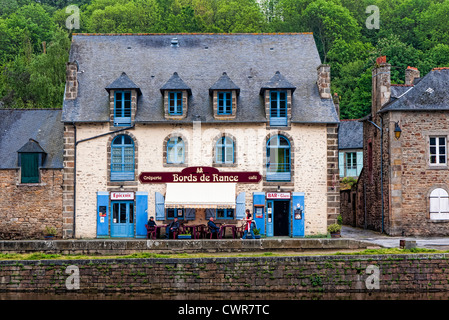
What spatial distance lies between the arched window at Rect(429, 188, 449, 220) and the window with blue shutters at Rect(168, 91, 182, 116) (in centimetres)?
1164

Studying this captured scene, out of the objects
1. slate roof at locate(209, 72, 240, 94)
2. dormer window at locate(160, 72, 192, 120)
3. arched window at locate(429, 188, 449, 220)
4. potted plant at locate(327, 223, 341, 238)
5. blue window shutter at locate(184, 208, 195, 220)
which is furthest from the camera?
arched window at locate(429, 188, 449, 220)

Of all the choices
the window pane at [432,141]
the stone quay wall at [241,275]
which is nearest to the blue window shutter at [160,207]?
the stone quay wall at [241,275]

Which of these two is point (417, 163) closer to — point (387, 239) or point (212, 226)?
point (387, 239)

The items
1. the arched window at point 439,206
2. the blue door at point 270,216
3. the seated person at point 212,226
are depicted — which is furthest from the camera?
the arched window at point 439,206

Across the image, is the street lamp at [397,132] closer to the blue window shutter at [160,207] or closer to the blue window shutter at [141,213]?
the blue window shutter at [160,207]

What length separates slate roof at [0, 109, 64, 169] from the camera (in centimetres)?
3094

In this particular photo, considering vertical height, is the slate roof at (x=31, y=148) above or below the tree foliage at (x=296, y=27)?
below

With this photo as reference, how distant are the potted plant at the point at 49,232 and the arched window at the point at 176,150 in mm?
5751

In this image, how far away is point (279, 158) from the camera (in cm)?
3064

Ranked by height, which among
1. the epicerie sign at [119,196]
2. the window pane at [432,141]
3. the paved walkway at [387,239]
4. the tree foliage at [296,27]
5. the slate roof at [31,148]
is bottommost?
the paved walkway at [387,239]

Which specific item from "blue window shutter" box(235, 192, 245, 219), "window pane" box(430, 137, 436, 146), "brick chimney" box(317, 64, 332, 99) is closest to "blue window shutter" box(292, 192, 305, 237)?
"blue window shutter" box(235, 192, 245, 219)

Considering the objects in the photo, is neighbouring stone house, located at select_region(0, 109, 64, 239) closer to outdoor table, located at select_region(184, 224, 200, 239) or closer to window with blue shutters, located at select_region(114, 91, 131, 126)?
window with blue shutters, located at select_region(114, 91, 131, 126)

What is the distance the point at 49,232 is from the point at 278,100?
1132 cm

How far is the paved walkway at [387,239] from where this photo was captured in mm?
26016
